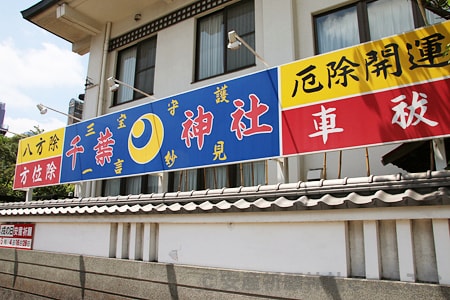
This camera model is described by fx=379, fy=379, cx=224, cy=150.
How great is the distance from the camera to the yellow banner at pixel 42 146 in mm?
11555

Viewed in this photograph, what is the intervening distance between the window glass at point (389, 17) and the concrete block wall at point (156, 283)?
20.1ft

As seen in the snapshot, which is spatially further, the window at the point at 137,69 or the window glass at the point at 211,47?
the window at the point at 137,69

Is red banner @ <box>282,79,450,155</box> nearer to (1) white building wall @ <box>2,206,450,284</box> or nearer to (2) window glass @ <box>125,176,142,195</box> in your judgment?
(1) white building wall @ <box>2,206,450,284</box>

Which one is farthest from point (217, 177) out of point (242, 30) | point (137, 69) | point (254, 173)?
point (137, 69)

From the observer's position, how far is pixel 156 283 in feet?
22.8

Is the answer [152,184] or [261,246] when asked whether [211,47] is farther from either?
[261,246]

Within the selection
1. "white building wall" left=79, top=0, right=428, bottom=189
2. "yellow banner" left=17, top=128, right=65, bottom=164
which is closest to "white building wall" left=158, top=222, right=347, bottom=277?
"white building wall" left=79, top=0, right=428, bottom=189

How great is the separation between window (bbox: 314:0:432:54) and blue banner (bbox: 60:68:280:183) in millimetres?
2868

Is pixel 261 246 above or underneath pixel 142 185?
underneath

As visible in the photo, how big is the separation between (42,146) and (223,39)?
664 centimetres

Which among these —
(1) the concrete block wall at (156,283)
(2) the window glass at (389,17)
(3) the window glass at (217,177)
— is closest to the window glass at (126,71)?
(3) the window glass at (217,177)

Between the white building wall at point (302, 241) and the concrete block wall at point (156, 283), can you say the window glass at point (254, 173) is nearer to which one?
the white building wall at point (302, 241)

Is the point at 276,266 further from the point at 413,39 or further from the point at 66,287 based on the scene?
the point at 66,287

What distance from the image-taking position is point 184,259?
22.2 feet
